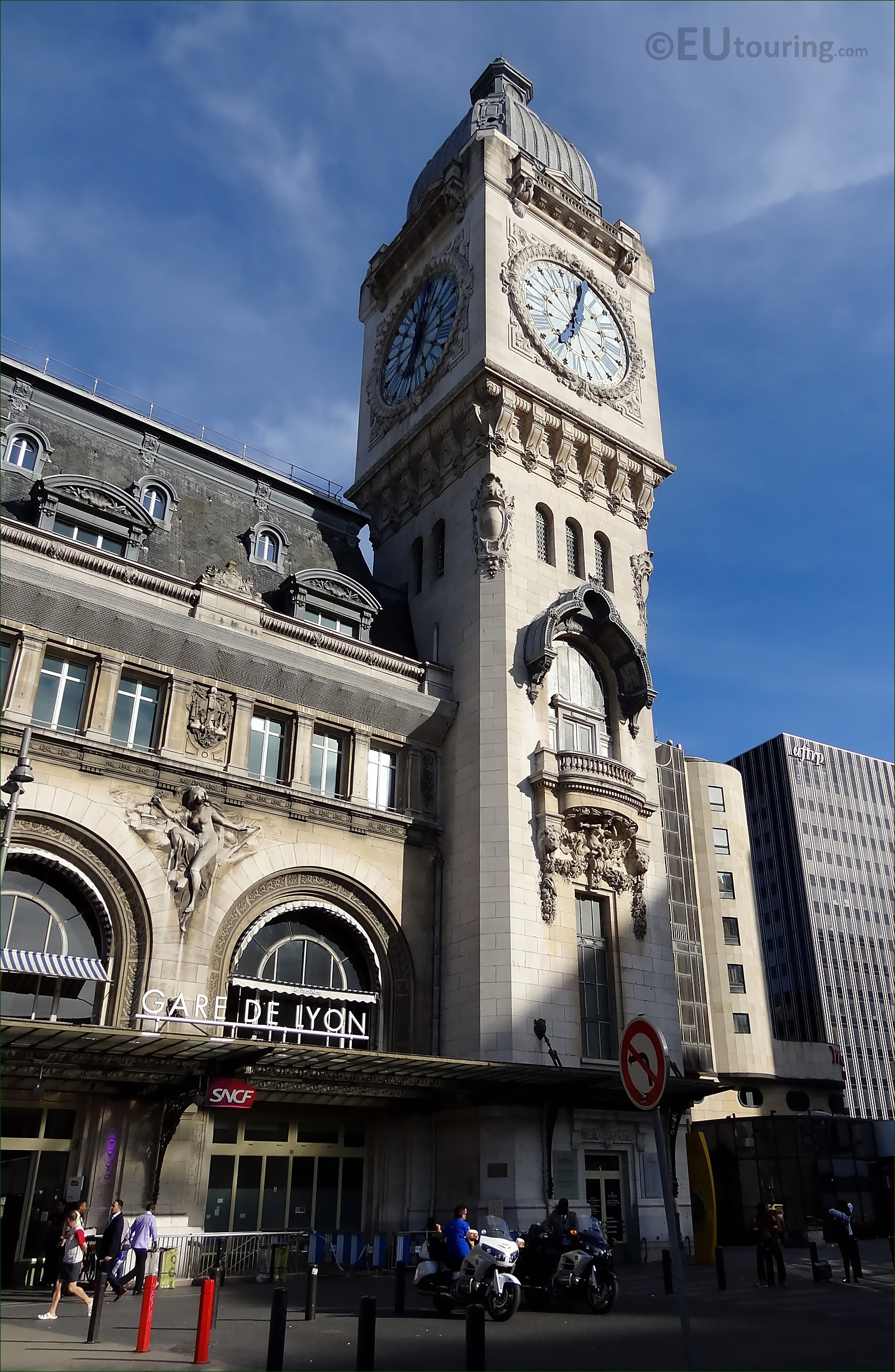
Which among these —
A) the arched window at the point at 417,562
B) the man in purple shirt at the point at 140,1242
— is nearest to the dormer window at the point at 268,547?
the arched window at the point at 417,562

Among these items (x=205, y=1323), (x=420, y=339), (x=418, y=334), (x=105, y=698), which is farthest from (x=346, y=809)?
(x=418, y=334)

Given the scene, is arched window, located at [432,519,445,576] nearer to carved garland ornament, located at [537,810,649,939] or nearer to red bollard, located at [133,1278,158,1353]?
carved garland ornament, located at [537,810,649,939]

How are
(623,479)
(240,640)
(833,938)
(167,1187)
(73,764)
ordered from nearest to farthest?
(167,1187) < (73,764) < (240,640) < (623,479) < (833,938)

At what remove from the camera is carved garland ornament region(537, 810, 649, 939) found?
29.5 meters

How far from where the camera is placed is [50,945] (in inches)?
924

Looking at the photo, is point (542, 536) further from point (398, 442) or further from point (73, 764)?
point (73, 764)

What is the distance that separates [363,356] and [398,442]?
30.2 feet

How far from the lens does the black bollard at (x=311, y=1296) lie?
16.7 m

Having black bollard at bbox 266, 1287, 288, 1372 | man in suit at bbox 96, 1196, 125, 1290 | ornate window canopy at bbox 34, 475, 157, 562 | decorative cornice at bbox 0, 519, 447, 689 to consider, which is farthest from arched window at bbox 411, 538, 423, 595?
black bollard at bbox 266, 1287, 288, 1372

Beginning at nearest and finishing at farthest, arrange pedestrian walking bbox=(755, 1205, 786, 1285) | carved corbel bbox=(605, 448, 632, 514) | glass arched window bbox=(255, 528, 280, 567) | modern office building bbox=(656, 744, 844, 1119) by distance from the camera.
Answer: pedestrian walking bbox=(755, 1205, 786, 1285)
glass arched window bbox=(255, 528, 280, 567)
carved corbel bbox=(605, 448, 632, 514)
modern office building bbox=(656, 744, 844, 1119)

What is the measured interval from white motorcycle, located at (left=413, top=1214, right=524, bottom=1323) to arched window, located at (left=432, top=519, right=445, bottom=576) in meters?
22.7

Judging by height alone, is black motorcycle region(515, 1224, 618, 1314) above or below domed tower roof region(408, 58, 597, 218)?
below

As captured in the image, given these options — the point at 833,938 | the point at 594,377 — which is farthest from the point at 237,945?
the point at 833,938

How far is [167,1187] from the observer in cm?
2281
